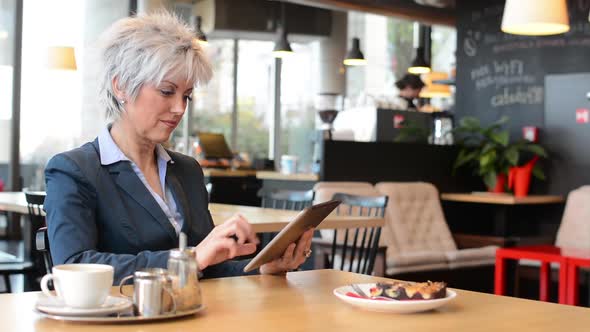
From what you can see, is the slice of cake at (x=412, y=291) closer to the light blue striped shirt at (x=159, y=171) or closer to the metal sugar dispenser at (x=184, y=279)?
the metal sugar dispenser at (x=184, y=279)

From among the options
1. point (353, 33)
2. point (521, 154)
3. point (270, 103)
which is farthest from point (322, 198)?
point (353, 33)

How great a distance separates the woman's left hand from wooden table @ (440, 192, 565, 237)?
529 cm

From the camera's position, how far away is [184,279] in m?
1.67

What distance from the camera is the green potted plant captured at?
7484 mm

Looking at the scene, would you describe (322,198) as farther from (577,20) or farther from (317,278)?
(317,278)

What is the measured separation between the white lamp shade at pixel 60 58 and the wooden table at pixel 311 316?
6.08 metres

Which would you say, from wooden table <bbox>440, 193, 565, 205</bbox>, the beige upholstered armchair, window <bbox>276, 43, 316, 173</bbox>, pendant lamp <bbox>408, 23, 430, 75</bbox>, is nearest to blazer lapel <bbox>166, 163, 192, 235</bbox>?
the beige upholstered armchair

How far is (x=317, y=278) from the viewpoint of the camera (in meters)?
2.22

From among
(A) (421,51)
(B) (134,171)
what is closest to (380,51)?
(A) (421,51)

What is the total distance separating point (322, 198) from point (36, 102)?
11.4 ft

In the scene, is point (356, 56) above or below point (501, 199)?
above

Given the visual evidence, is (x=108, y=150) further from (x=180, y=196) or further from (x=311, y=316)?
(x=311, y=316)

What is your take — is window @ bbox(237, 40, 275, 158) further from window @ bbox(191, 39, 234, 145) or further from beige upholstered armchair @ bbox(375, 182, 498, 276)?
beige upholstered armchair @ bbox(375, 182, 498, 276)

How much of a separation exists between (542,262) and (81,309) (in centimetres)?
419
